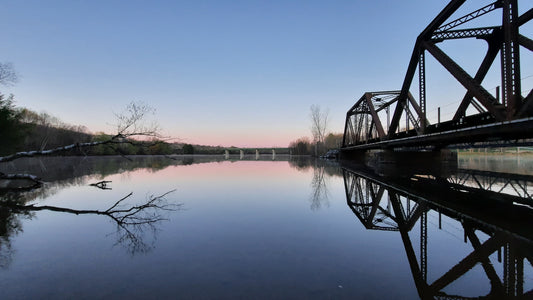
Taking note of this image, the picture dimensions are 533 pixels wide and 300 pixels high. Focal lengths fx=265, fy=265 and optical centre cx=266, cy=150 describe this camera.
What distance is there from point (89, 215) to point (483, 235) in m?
9.05

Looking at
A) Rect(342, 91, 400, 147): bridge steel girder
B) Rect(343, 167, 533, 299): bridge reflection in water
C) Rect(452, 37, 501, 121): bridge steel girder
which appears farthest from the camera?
Rect(342, 91, 400, 147): bridge steel girder

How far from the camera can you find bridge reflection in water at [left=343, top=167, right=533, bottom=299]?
322 centimetres

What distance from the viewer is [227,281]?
10.7ft

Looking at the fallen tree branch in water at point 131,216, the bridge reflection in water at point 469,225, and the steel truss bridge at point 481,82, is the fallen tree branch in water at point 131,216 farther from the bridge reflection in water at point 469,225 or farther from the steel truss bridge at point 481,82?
the steel truss bridge at point 481,82

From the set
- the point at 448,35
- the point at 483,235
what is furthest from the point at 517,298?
the point at 448,35

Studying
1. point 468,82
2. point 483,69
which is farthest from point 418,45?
point 468,82

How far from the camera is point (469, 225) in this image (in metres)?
5.71

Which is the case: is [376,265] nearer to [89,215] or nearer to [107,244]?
[107,244]

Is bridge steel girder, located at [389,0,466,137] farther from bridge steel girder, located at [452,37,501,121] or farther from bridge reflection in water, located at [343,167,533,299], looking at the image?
bridge reflection in water, located at [343,167,533,299]

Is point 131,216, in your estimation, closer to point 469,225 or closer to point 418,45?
Answer: point 469,225

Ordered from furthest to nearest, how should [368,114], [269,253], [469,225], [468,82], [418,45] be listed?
[368,114] < [418,45] < [468,82] < [469,225] < [269,253]

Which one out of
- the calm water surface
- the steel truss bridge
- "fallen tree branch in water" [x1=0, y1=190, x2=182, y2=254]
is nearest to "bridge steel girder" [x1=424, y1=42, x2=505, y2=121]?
the steel truss bridge

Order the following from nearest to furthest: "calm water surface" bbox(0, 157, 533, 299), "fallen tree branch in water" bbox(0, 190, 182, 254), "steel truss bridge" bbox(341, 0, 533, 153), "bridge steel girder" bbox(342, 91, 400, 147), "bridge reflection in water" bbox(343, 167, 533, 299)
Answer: "calm water surface" bbox(0, 157, 533, 299)
"bridge reflection in water" bbox(343, 167, 533, 299)
"fallen tree branch in water" bbox(0, 190, 182, 254)
"steel truss bridge" bbox(341, 0, 533, 153)
"bridge steel girder" bbox(342, 91, 400, 147)

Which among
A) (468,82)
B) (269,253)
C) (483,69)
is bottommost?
(269,253)
